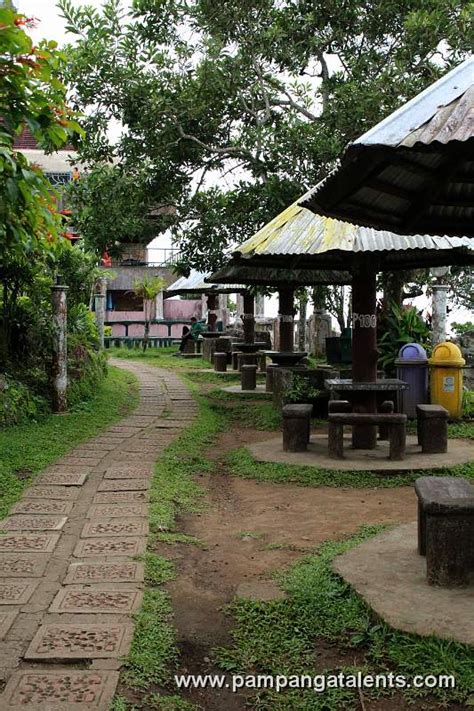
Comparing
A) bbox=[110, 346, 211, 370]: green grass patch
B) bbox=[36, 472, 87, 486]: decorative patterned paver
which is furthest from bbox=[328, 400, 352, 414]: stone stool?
bbox=[110, 346, 211, 370]: green grass patch

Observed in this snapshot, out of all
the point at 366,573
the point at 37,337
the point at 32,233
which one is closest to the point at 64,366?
the point at 37,337

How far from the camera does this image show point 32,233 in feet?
17.0

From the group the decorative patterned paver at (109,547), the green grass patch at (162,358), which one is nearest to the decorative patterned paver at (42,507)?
the decorative patterned paver at (109,547)

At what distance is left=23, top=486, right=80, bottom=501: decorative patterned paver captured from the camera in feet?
20.3

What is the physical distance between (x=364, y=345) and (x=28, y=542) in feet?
15.7

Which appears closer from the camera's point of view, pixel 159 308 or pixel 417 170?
pixel 417 170

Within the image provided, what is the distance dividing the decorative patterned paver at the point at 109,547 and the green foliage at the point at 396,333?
7.72m

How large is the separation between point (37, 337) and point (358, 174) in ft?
26.1

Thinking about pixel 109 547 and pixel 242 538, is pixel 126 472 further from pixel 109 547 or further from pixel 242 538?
pixel 109 547

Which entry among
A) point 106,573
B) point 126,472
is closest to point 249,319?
point 126,472

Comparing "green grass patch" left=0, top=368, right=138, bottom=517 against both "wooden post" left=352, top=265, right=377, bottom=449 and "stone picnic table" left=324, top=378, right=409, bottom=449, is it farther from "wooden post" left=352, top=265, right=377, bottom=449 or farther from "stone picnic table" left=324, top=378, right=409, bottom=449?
"wooden post" left=352, top=265, right=377, bottom=449

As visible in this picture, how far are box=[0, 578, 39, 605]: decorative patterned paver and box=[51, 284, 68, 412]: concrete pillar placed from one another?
6.30 metres

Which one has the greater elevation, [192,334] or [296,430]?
[192,334]

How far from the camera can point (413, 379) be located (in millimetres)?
10633
